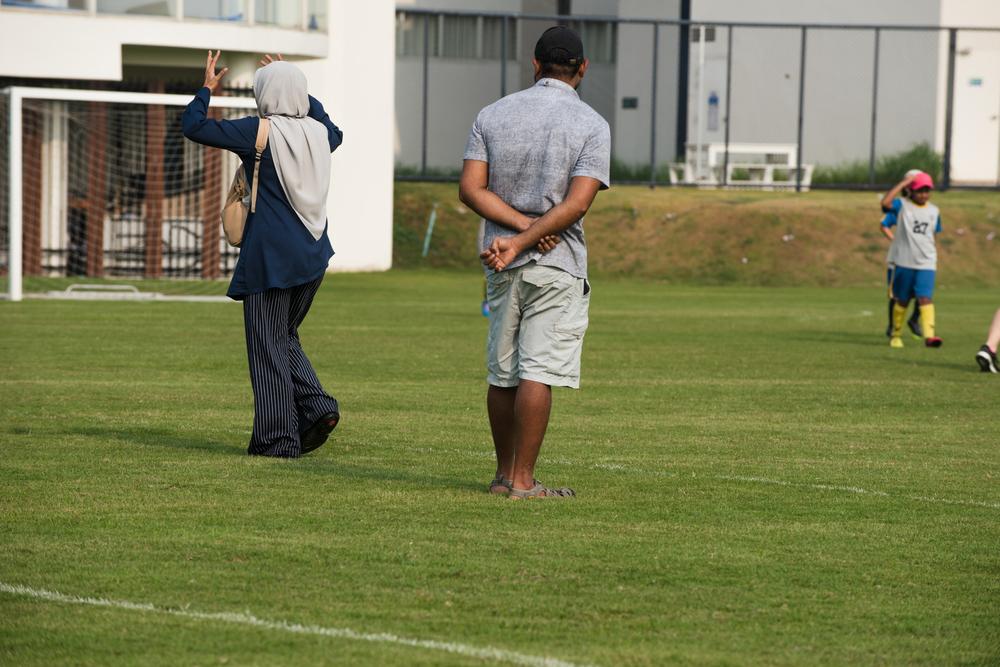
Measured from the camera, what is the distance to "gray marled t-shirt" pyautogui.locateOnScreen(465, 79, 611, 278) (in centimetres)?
783

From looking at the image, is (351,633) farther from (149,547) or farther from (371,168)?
(371,168)

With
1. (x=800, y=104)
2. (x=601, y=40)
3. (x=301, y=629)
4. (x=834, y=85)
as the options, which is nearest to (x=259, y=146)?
(x=301, y=629)

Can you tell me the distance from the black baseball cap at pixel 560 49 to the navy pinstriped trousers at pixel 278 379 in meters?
2.17

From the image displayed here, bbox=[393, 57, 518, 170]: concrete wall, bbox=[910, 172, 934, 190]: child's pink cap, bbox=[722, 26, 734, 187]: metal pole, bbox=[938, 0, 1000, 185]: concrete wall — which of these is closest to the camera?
bbox=[910, 172, 934, 190]: child's pink cap

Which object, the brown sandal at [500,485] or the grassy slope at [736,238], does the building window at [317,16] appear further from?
the brown sandal at [500,485]

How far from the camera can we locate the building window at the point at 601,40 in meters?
48.4

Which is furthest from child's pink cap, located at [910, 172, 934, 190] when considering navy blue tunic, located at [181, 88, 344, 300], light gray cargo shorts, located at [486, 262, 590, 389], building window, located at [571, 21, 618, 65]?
building window, located at [571, 21, 618, 65]

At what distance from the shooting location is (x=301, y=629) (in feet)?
18.0

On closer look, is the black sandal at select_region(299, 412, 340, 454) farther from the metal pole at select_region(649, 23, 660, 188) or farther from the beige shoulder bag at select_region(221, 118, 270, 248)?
the metal pole at select_region(649, 23, 660, 188)

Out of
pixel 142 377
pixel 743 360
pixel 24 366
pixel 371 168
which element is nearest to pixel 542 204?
pixel 142 377

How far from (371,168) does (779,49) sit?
14084mm

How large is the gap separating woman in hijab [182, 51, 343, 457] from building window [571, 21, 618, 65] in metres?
39.3

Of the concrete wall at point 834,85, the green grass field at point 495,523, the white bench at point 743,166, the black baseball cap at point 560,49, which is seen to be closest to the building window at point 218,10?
the green grass field at point 495,523

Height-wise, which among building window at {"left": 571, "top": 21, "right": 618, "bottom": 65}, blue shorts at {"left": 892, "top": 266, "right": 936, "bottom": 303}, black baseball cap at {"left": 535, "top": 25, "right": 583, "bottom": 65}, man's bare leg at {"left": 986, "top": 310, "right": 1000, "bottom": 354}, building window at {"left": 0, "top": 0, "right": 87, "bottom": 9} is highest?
building window at {"left": 571, "top": 21, "right": 618, "bottom": 65}
